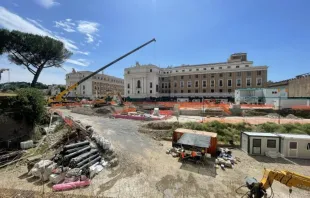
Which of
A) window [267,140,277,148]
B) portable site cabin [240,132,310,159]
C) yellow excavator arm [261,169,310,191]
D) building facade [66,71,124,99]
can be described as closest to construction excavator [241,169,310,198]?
yellow excavator arm [261,169,310,191]

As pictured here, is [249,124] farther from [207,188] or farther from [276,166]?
[207,188]

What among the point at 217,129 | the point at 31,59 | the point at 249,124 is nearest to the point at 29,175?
the point at 217,129

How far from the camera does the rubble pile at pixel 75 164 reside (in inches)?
297

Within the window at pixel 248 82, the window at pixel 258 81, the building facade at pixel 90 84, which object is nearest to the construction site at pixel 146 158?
the window at pixel 258 81

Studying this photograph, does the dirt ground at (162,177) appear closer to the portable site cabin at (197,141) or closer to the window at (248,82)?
the portable site cabin at (197,141)

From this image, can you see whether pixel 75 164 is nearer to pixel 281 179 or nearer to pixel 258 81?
pixel 281 179

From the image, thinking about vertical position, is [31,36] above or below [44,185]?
above

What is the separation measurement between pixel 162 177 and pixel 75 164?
491cm

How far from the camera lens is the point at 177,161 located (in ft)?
31.8

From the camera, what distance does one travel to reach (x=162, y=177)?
7875 millimetres

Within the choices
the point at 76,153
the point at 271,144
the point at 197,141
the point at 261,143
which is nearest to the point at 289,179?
the point at 197,141

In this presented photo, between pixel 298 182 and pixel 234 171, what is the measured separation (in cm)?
391

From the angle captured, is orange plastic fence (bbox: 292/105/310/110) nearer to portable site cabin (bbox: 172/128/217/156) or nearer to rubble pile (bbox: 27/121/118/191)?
portable site cabin (bbox: 172/128/217/156)

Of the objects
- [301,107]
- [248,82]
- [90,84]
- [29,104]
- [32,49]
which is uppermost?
[32,49]
